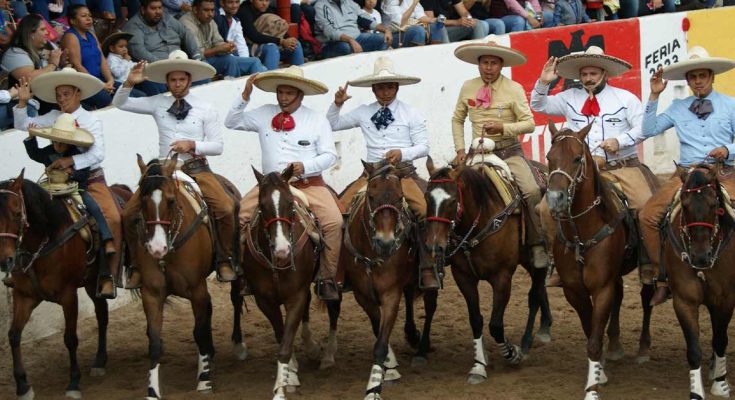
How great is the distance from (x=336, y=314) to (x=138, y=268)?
2.02 m

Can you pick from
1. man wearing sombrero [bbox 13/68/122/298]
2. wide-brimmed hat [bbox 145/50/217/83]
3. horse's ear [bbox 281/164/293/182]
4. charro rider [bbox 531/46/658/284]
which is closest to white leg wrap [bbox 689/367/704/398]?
charro rider [bbox 531/46/658/284]

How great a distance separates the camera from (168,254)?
36.7 ft

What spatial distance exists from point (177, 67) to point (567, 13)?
10.3 m

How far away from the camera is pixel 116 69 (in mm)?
14961

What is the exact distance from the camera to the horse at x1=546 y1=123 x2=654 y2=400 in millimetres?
10531

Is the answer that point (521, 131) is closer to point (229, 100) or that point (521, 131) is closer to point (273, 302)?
point (273, 302)

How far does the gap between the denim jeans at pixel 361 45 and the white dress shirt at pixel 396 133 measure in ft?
16.7

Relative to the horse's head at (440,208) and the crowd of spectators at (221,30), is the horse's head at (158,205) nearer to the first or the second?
the horse's head at (440,208)

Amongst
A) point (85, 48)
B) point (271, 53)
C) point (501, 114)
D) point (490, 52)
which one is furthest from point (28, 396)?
point (271, 53)

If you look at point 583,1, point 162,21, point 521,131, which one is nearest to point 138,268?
point 521,131

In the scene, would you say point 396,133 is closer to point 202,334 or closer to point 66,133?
point 202,334

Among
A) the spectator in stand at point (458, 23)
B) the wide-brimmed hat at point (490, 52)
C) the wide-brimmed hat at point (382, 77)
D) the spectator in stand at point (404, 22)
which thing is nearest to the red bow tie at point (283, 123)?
the wide-brimmed hat at point (382, 77)

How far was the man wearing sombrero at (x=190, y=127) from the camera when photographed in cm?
1163

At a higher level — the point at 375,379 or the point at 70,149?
the point at 70,149
